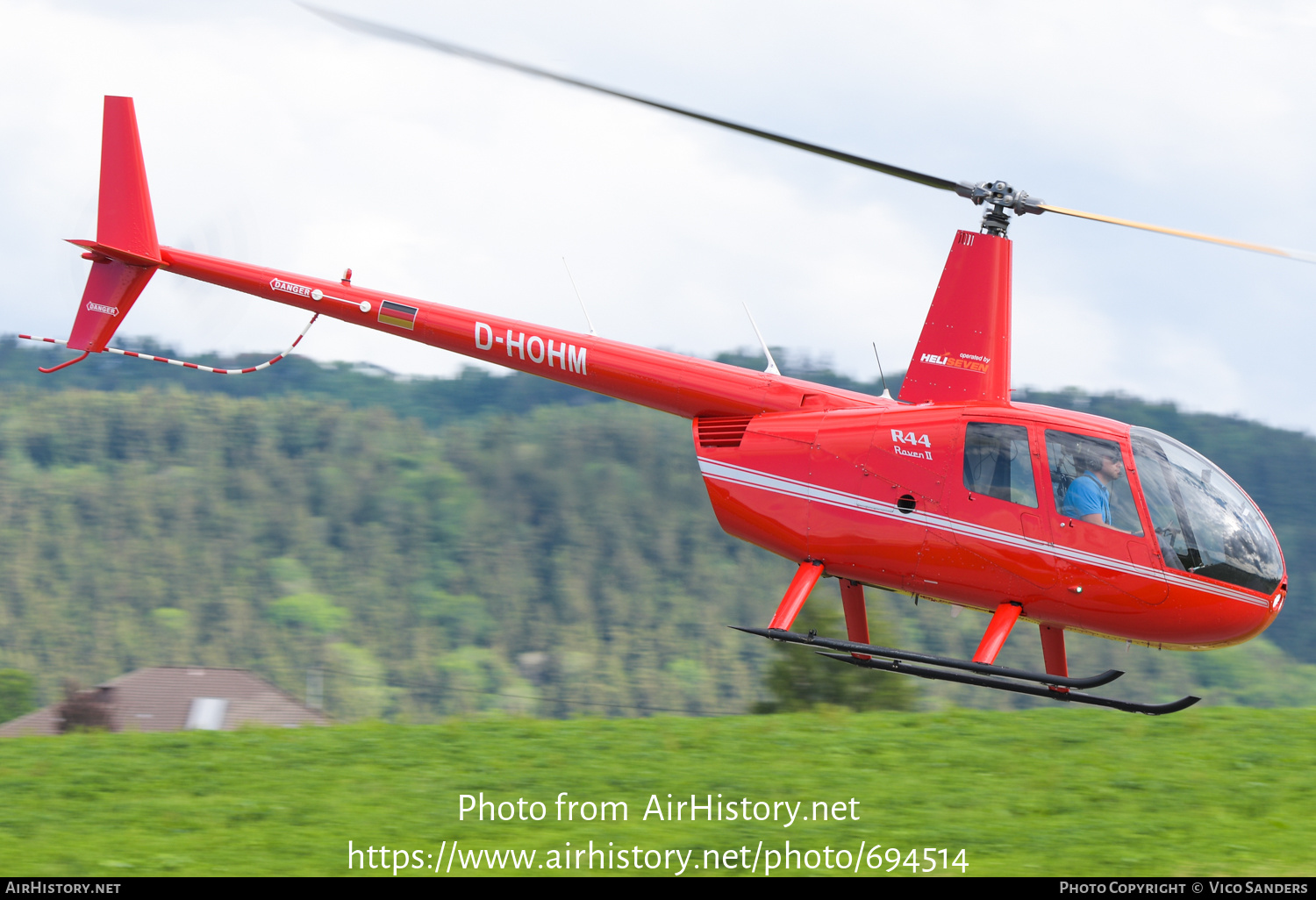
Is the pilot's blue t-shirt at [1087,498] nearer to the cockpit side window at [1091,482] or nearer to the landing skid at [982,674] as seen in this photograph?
the cockpit side window at [1091,482]

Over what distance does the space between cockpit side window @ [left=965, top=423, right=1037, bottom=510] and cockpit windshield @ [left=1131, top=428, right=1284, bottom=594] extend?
0.74 m

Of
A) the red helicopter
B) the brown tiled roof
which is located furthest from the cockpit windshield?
the brown tiled roof

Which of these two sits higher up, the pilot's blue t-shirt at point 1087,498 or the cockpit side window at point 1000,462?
the cockpit side window at point 1000,462

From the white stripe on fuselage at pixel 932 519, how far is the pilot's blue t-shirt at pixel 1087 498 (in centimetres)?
27

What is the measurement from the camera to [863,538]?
9.42 meters

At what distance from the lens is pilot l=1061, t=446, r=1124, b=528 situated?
8.73 m

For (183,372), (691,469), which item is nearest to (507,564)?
(691,469)

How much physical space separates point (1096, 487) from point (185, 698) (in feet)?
107

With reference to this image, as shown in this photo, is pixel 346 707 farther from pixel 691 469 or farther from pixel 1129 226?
pixel 1129 226

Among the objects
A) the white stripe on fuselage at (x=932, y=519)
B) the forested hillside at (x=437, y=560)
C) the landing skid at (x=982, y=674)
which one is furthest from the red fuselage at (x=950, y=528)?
the forested hillside at (x=437, y=560)

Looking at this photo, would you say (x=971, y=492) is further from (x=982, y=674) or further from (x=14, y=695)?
(x=14, y=695)

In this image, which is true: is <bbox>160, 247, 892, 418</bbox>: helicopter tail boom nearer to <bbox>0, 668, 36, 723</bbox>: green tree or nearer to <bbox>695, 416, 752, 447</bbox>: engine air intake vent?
<bbox>695, 416, 752, 447</bbox>: engine air intake vent

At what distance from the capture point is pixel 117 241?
12.3 m

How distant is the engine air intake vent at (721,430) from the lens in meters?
10.1
